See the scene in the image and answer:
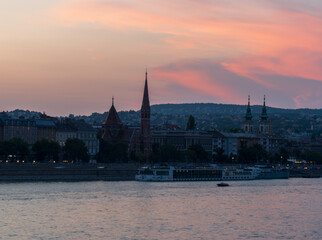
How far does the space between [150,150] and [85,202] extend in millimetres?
68007

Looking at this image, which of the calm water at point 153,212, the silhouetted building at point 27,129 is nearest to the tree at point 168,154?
the silhouetted building at point 27,129

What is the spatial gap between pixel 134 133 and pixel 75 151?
24.6 meters

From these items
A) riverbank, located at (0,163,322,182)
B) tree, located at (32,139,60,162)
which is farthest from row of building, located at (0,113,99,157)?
riverbank, located at (0,163,322,182)

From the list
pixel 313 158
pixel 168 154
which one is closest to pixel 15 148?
pixel 168 154

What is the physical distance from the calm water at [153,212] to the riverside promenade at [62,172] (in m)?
7.71

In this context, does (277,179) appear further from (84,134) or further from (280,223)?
(280,223)

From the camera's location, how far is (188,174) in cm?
9800

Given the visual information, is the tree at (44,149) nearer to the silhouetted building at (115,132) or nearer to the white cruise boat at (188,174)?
the white cruise boat at (188,174)

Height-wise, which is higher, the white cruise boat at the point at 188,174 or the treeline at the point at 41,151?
the treeline at the point at 41,151

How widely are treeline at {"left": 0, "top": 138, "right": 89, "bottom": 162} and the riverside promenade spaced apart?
6.90m

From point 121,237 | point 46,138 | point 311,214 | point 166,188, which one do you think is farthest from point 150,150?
point 121,237

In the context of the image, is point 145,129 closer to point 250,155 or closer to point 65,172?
point 250,155

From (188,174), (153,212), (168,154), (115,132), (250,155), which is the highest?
(115,132)

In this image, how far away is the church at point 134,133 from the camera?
429ft
